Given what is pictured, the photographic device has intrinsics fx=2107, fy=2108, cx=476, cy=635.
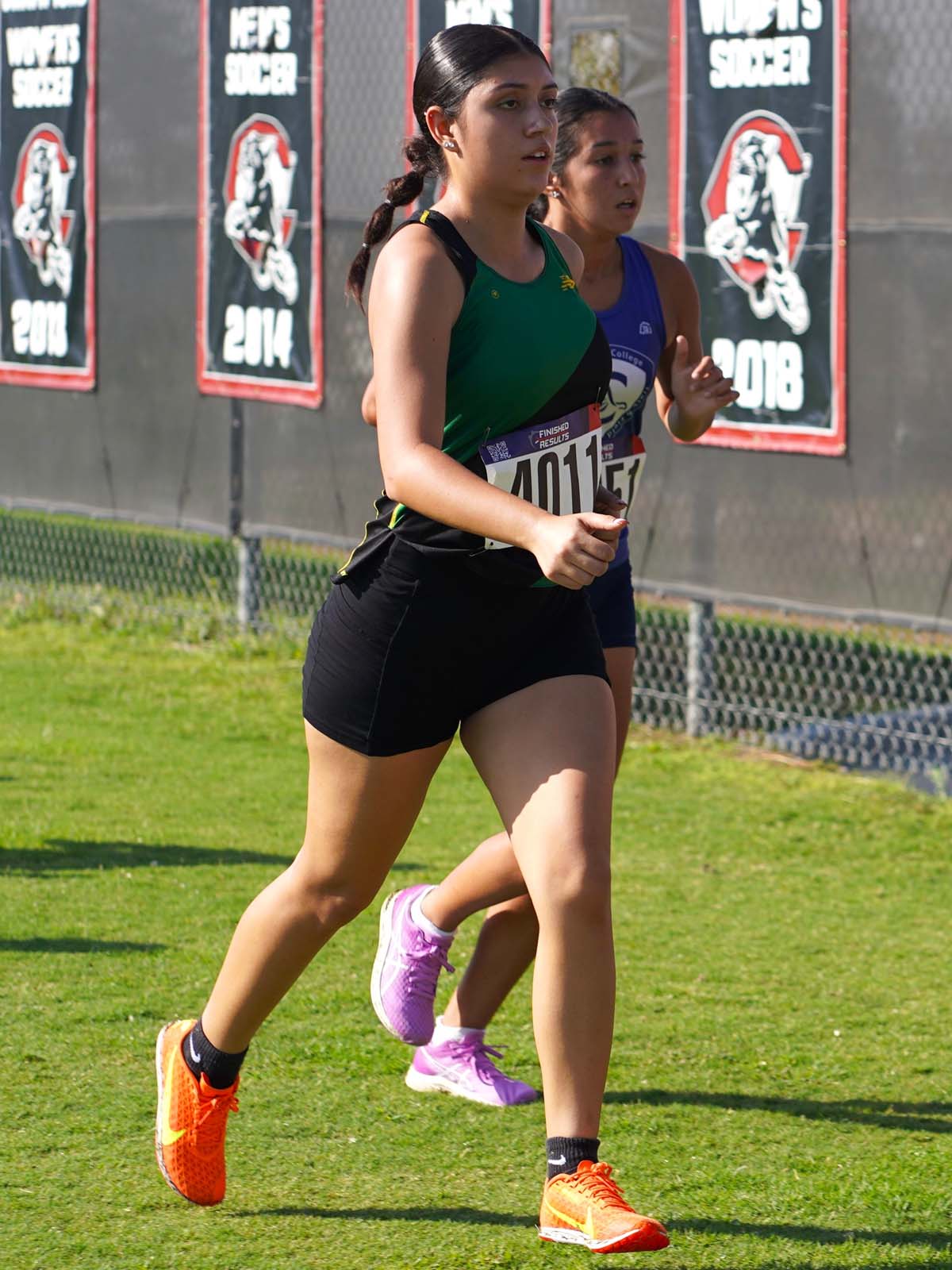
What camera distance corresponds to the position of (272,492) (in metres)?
9.67

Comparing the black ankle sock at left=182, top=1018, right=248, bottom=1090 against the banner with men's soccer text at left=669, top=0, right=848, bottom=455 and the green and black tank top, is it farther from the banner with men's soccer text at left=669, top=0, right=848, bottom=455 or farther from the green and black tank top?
the banner with men's soccer text at left=669, top=0, right=848, bottom=455

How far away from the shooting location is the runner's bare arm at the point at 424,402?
122 inches

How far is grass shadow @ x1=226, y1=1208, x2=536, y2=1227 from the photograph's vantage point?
3744mm

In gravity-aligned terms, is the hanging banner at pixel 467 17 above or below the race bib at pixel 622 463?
above

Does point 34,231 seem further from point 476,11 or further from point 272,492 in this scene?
point 476,11

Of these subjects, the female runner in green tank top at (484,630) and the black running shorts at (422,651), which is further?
the black running shorts at (422,651)

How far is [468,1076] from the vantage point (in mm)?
4402

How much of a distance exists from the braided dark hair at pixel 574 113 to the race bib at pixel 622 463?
545mm

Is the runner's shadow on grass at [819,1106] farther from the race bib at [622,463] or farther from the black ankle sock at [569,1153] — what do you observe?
the race bib at [622,463]

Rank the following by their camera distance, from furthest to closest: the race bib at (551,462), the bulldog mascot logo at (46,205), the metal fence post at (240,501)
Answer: the bulldog mascot logo at (46,205) → the metal fence post at (240,501) → the race bib at (551,462)

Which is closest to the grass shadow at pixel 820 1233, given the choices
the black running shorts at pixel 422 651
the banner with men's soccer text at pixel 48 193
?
the black running shorts at pixel 422 651

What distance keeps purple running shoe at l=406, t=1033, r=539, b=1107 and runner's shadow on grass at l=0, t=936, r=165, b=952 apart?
1174 mm

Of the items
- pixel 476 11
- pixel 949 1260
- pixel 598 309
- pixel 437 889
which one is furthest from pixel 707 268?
pixel 949 1260

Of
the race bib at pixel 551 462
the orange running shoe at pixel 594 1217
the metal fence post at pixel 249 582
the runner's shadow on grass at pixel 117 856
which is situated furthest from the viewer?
the metal fence post at pixel 249 582
